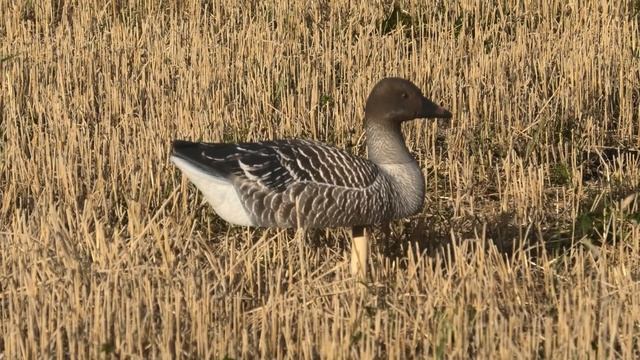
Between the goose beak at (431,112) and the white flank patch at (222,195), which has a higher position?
the goose beak at (431,112)

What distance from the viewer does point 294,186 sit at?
6.46 meters

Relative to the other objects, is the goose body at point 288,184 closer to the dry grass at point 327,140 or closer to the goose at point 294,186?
the goose at point 294,186

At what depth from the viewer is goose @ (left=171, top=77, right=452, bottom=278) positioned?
644cm

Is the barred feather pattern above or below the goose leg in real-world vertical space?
above

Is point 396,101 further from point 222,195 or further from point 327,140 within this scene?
point 327,140

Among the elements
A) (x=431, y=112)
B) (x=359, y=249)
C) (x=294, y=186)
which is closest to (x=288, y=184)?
(x=294, y=186)

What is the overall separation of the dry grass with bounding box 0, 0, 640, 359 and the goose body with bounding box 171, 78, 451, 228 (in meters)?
0.21

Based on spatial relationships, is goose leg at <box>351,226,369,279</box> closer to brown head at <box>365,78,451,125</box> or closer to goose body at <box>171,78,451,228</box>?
goose body at <box>171,78,451,228</box>

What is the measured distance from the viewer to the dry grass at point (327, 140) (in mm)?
5641

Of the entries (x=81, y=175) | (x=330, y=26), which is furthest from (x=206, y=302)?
(x=330, y=26)

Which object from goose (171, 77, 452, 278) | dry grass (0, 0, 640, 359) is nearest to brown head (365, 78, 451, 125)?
goose (171, 77, 452, 278)

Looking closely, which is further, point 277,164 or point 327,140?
point 327,140

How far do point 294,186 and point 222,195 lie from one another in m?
0.36

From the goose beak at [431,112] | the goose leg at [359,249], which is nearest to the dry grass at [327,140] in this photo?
the goose leg at [359,249]
